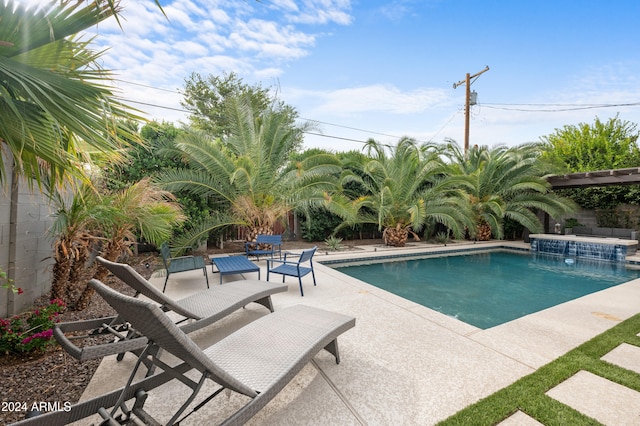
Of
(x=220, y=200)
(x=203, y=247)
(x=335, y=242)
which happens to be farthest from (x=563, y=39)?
(x=203, y=247)

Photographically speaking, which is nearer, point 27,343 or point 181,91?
point 27,343

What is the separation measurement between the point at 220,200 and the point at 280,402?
8.64 meters

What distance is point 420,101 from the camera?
19.0 m

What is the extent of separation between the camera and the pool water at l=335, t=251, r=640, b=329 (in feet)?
17.4

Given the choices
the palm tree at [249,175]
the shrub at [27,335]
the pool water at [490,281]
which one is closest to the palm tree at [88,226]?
the shrub at [27,335]

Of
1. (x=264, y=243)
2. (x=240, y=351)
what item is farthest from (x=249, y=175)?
(x=240, y=351)

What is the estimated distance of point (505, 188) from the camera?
531 inches

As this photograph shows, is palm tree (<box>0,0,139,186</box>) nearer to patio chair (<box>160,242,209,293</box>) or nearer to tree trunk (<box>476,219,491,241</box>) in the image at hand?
patio chair (<box>160,242,209,293</box>)

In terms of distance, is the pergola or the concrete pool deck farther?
the pergola

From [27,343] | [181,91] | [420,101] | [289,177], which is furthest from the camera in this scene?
[181,91]

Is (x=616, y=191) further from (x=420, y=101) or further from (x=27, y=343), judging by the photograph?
(x=27, y=343)

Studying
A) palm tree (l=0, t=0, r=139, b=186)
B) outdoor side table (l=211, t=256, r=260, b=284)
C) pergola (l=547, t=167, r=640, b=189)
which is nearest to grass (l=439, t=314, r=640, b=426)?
palm tree (l=0, t=0, r=139, b=186)

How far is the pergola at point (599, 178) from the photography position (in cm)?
1093

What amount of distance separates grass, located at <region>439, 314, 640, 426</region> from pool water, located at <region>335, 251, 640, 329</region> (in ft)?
5.03
